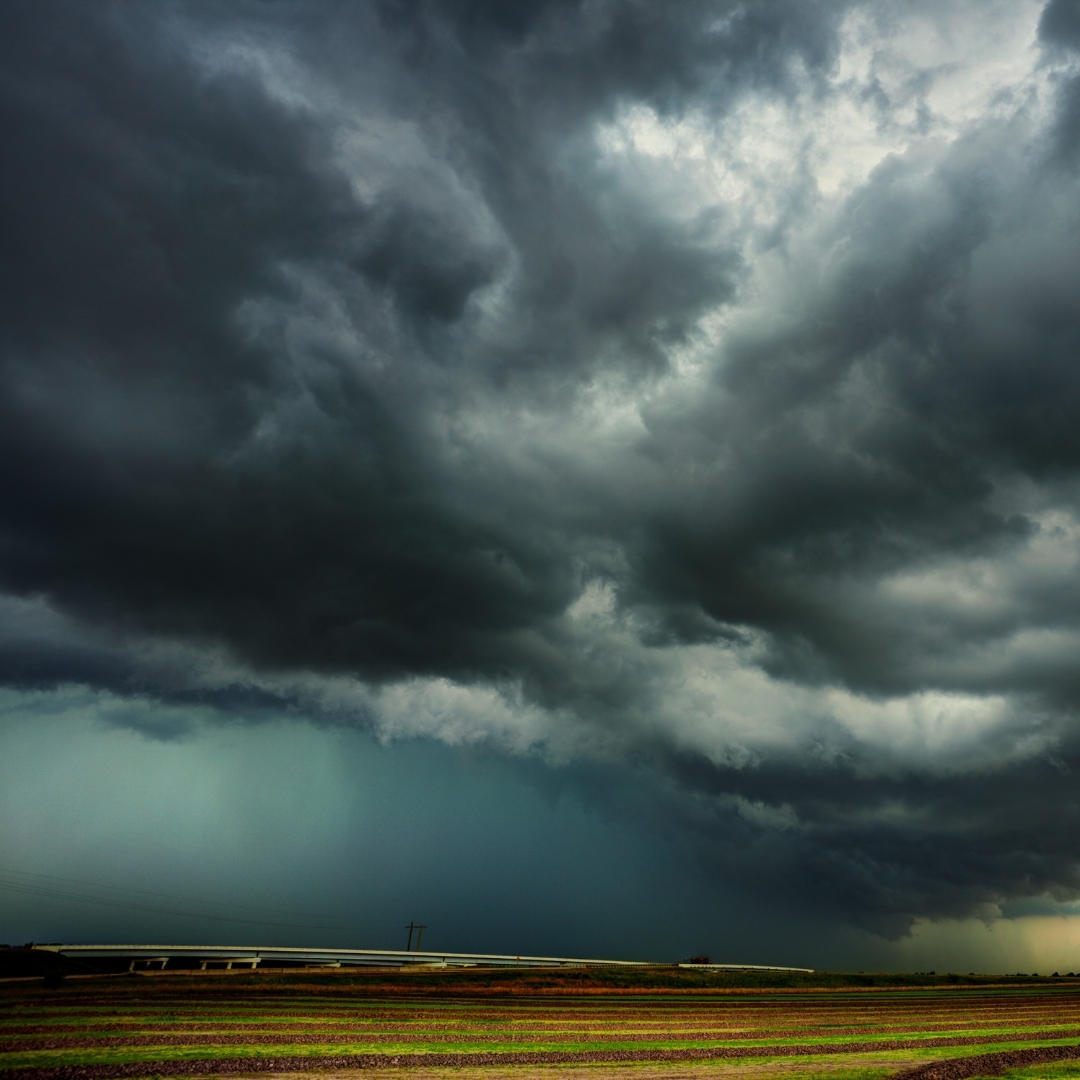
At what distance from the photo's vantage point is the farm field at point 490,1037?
31.8 meters

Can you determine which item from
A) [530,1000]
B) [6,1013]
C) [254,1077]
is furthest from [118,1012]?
[530,1000]

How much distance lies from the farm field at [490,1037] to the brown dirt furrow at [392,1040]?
0.44ft

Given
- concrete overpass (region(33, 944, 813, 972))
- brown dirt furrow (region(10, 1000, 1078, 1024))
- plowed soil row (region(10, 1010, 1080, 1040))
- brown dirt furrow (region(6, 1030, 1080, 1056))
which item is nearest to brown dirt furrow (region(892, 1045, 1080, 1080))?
brown dirt furrow (region(6, 1030, 1080, 1056))

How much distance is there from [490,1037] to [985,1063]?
27.2 meters

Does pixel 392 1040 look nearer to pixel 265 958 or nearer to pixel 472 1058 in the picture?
pixel 472 1058

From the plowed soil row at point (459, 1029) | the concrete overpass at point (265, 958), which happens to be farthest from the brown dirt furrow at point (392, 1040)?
the concrete overpass at point (265, 958)

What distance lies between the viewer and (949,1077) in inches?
1251

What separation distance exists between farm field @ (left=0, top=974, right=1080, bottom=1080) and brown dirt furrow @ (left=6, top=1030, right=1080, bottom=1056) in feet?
0.44

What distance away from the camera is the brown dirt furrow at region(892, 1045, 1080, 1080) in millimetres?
32219

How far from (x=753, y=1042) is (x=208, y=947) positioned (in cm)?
11859

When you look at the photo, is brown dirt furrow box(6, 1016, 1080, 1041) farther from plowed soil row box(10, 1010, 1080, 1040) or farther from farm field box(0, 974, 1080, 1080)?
farm field box(0, 974, 1080, 1080)

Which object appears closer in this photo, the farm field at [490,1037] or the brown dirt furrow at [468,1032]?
the farm field at [490,1037]

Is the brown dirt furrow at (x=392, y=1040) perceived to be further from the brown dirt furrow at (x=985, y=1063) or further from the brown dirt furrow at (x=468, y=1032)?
the brown dirt furrow at (x=985, y=1063)

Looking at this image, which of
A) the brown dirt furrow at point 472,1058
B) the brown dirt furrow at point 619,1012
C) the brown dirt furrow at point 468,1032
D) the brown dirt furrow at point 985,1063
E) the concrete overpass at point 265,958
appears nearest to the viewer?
the brown dirt furrow at point 472,1058
